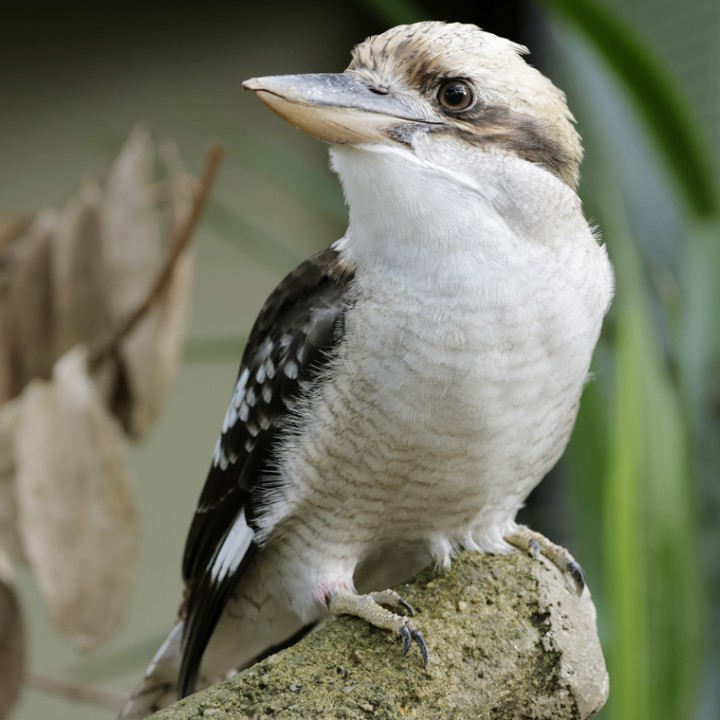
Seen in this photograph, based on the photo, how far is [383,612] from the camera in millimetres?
1120

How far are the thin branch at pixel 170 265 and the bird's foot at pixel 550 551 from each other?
0.64 meters

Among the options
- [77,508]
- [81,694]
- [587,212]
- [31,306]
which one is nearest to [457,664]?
[77,508]

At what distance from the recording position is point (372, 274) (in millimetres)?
1164

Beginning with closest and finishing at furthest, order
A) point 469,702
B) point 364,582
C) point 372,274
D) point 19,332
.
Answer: point 469,702 < point 372,274 < point 364,582 < point 19,332

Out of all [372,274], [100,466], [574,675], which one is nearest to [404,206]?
[372,274]

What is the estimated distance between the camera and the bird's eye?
1130mm

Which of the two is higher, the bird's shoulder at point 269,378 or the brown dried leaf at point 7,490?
the bird's shoulder at point 269,378

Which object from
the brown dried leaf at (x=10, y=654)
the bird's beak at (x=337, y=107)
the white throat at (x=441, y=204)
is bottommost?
the brown dried leaf at (x=10, y=654)

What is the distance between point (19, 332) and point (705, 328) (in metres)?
1.13

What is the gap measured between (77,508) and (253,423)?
47 cm

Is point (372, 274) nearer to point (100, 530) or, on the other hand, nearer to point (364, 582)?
point (364, 582)

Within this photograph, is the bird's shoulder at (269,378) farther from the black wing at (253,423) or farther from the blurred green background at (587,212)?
the blurred green background at (587,212)

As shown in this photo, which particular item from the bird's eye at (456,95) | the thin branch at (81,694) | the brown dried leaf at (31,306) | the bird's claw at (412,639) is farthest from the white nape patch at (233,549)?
the brown dried leaf at (31,306)

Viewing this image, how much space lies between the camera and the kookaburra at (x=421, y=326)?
3.66 ft
